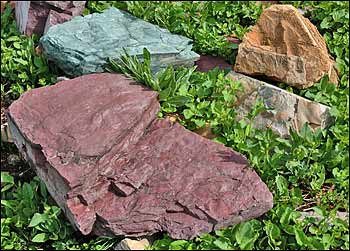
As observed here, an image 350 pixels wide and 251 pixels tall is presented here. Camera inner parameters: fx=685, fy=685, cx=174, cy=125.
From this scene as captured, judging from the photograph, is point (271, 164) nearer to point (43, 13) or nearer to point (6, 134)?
point (6, 134)

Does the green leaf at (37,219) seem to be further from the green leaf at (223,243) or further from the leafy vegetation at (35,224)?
the green leaf at (223,243)

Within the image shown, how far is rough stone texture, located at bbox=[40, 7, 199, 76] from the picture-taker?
15.9 feet

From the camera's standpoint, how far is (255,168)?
421 centimetres

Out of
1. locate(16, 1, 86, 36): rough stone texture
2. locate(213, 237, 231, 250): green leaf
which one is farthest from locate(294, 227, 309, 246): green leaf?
locate(16, 1, 86, 36): rough stone texture

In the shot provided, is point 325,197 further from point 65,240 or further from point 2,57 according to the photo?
point 2,57

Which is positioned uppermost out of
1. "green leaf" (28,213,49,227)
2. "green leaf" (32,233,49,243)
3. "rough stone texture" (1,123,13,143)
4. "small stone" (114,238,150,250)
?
"small stone" (114,238,150,250)

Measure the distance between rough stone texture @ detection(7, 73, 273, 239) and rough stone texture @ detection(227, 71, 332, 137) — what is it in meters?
0.47

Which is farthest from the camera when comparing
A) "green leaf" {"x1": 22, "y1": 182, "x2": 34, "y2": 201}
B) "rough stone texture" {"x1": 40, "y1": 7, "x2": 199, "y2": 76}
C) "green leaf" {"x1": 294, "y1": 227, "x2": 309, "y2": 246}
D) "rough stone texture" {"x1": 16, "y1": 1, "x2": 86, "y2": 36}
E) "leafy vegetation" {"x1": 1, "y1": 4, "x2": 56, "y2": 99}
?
"rough stone texture" {"x1": 16, "y1": 1, "x2": 86, "y2": 36}

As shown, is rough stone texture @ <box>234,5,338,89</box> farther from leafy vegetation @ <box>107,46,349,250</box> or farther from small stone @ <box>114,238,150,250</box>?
small stone @ <box>114,238,150,250</box>

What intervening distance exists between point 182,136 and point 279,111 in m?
0.70

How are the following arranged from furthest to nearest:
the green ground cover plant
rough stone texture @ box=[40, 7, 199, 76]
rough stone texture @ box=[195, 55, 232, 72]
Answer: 1. rough stone texture @ box=[195, 55, 232, 72]
2. rough stone texture @ box=[40, 7, 199, 76]
3. the green ground cover plant

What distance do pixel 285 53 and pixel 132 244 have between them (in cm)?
169

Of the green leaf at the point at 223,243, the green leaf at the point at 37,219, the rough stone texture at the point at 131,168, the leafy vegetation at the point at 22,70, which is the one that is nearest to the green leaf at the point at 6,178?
the rough stone texture at the point at 131,168

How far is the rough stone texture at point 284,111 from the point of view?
446 centimetres
